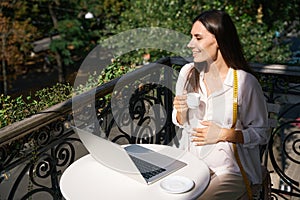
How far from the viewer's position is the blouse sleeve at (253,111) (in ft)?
7.29

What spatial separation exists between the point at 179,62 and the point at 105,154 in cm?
164

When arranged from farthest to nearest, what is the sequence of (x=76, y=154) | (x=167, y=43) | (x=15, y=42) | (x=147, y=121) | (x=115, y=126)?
(x=15, y=42) < (x=167, y=43) < (x=147, y=121) < (x=115, y=126) < (x=76, y=154)

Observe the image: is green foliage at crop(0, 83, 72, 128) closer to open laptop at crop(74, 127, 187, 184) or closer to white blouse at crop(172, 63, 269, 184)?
open laptop at crop(74, 127, 187, 184)

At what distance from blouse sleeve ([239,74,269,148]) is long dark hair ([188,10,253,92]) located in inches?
4.7

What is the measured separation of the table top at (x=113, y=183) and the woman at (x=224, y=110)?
0.16 meters

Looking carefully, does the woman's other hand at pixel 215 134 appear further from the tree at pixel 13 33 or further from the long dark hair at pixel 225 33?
the tree at pixel 13 33

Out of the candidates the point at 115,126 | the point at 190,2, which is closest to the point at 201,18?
the point at 115,126

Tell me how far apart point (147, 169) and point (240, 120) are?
0.63 m

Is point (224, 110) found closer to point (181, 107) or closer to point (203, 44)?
point (181, 107)

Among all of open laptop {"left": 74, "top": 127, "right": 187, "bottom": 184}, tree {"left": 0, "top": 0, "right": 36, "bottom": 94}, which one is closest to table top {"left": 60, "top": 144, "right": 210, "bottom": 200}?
open laptop {"left": 74, "top": 127, "right": 187, "bottom": 184}

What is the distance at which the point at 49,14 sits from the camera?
17.0 m

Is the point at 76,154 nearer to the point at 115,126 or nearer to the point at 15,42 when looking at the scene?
the point at 115,126

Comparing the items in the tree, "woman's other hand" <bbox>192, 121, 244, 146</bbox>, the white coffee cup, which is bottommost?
the tree

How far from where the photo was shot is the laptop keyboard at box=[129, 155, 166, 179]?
6.58 feet
